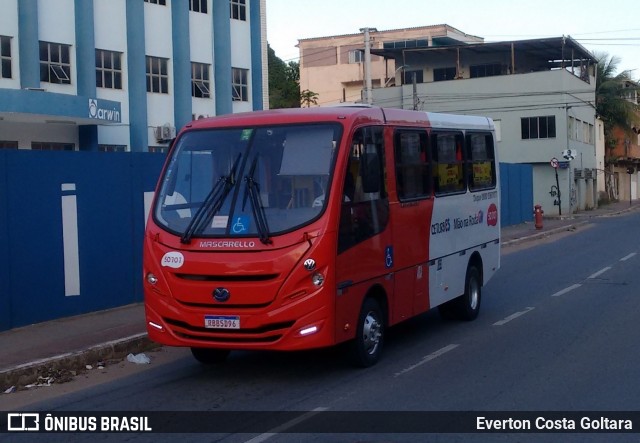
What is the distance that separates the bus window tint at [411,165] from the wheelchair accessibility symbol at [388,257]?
2.36ft

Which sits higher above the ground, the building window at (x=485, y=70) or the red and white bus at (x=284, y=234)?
→ the building window at (x=485, y=70)

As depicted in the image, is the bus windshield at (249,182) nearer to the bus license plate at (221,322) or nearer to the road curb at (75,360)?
the bus license plate at (221,322)

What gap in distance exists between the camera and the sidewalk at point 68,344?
32.0ft

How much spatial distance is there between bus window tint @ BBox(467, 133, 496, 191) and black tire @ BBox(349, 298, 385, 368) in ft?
12.7

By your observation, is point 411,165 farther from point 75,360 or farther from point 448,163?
point 75,360

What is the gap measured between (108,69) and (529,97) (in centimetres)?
2915

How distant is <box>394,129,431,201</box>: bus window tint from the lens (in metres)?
10.4

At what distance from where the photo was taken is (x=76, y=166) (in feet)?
42.8

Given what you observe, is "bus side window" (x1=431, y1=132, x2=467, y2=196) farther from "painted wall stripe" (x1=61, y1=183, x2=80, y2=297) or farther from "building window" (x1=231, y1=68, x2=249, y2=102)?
"building window" (x1=231, y1=68, x2=249, y2=102)

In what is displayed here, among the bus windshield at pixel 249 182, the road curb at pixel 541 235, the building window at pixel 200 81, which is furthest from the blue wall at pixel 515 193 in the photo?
the bus windshield at pixel 249 182

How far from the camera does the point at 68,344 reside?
11023 mm

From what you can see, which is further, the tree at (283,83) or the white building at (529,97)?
the tree at (283,83)

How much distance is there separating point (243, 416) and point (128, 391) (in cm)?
184

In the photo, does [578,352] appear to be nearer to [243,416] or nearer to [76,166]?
[243,416]
